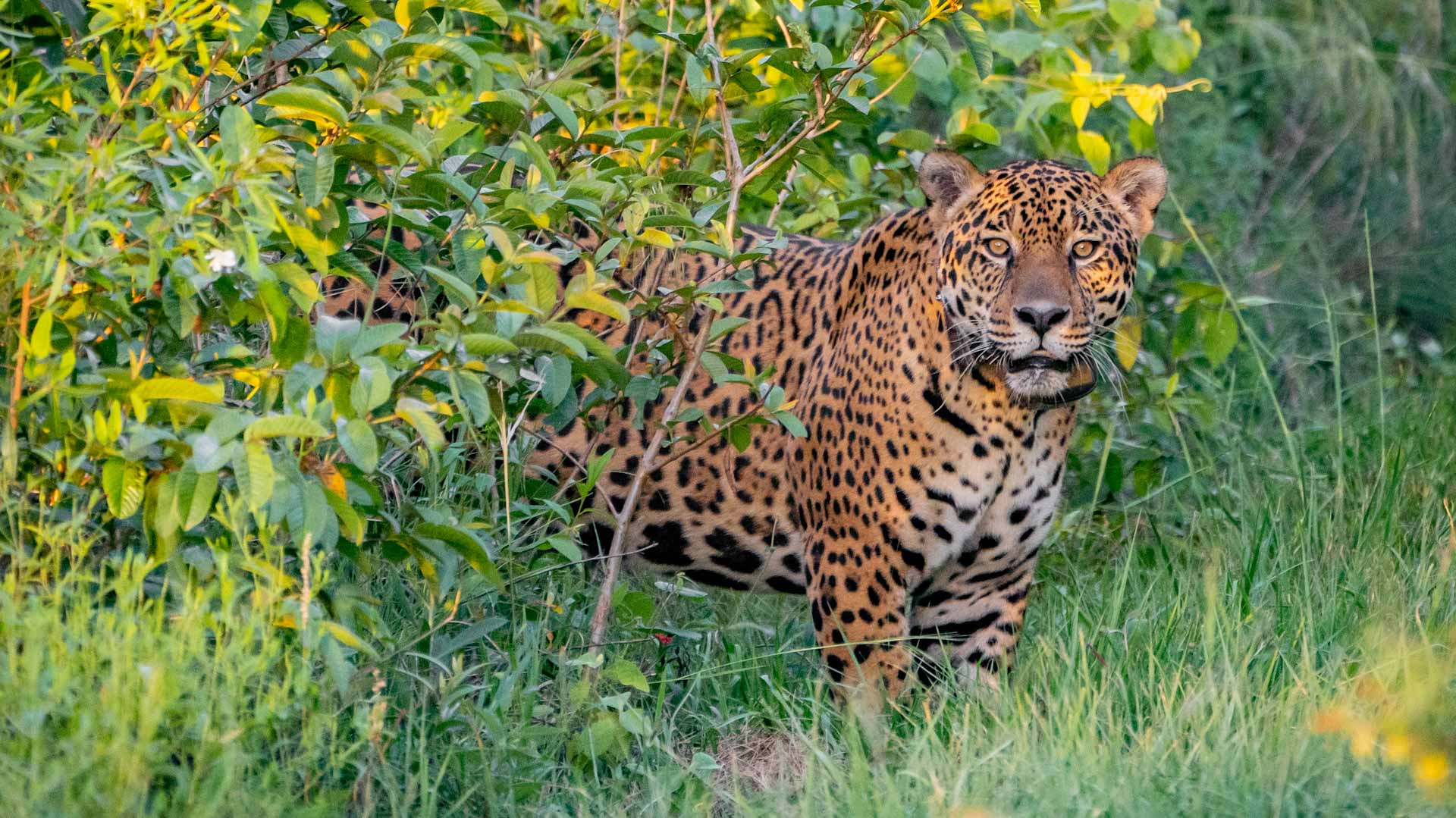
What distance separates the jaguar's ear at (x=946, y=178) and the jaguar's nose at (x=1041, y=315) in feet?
1.75

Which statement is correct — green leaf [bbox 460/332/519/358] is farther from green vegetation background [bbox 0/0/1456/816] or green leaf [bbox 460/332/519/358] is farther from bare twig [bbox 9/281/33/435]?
bare twig [bbox 9/281/33/435]

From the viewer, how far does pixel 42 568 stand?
130 inches

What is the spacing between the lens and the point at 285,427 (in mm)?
3107

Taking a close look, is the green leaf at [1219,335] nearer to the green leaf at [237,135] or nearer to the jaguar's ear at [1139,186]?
the jaguar's ear at [1139,186]

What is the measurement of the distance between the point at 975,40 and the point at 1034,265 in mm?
→ 586

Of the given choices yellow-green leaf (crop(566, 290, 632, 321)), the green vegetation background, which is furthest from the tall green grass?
yellow-green leaf (crop(566, 290, 632, 321))

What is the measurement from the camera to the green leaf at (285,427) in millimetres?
3109

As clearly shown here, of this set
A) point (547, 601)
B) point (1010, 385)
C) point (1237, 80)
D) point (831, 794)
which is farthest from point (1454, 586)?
point (1237, 80)

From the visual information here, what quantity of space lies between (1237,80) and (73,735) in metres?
7.46

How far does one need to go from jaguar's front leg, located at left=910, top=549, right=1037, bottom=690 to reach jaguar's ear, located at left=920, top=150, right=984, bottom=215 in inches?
39.5

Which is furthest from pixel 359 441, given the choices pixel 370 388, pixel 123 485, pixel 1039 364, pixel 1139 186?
pixel 1139 186

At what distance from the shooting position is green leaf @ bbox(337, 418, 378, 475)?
318cm

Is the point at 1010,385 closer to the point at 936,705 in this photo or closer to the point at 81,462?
the point at 936,705

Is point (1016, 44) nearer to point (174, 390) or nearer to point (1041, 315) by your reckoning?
point (1041, 315)
